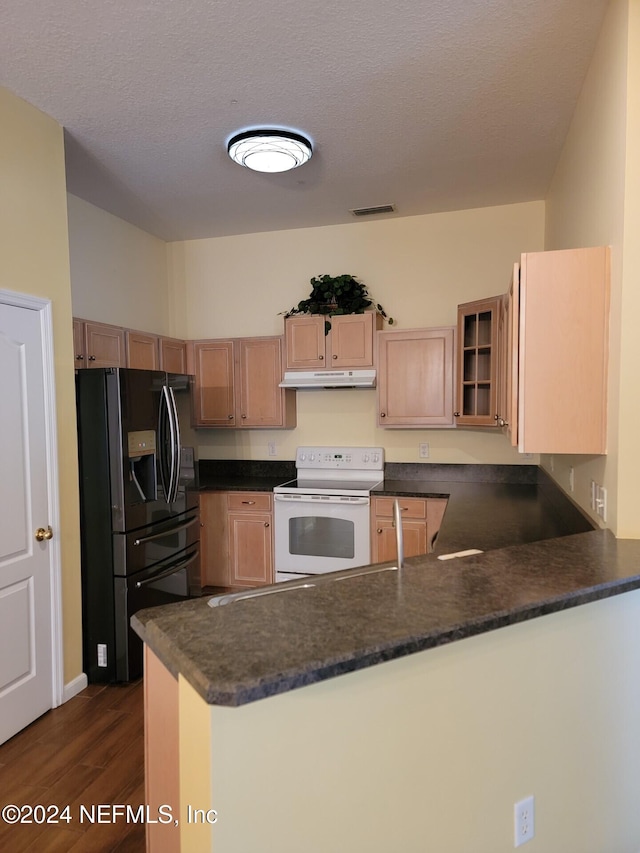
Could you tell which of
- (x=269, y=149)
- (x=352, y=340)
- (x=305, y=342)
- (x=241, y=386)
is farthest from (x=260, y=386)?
(x=269, y=149)

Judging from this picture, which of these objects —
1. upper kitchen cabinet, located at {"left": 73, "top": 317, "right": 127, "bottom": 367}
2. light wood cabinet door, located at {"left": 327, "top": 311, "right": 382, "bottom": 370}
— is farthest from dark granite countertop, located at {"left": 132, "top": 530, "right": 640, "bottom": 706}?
light wood cabinet door, located at {"left": 327, "top": 311, "right": 382, "bottom": 370}

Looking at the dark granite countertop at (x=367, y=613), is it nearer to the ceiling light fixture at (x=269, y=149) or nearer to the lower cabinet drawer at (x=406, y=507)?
the lower cabinet drawer at (x=406, y=507)

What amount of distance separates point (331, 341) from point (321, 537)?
1.49 m

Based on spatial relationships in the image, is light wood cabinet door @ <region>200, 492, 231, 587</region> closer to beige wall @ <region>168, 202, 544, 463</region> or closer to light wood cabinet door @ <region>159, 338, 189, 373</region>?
beige wall @ <region>168, 202, 544, 463</region>

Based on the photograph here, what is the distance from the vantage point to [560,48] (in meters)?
2.09

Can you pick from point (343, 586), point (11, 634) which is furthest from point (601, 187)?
point (11, 634)

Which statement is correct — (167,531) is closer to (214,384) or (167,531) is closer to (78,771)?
(78,771)

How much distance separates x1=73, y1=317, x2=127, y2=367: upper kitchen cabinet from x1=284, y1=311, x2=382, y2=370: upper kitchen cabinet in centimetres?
125

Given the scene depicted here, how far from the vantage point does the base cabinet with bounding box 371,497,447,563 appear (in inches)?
143

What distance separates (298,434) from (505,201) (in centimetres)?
240

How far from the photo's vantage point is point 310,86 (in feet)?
7.62

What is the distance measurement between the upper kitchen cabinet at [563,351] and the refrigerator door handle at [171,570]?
7.34 ft

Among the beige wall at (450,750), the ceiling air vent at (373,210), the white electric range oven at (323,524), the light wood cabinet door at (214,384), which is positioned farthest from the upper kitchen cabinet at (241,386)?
the beige wall at (450,750)

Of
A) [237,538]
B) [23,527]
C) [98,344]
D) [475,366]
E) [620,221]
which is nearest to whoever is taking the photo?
[620,221]
